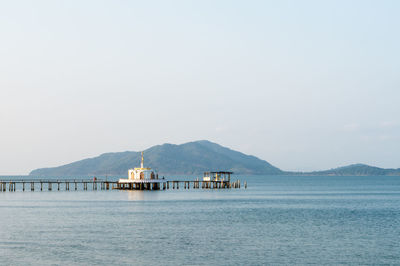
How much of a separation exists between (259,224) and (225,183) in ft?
301

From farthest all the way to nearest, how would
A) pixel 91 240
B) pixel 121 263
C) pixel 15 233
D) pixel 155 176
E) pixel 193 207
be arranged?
pixel 155 176
pixel 193 207
pixel 15 233
pixel 91 240
pixel 121 263

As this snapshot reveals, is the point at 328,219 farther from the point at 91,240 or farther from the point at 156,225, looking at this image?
the point at 91,240

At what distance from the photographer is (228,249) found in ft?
143

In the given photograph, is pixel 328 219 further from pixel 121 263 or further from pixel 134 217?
pixel 121 263

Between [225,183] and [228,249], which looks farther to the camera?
[225,183]

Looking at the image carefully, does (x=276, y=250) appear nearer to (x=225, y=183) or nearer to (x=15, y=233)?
(x=15, y=233)

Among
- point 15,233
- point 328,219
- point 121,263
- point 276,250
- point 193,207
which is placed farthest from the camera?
point 193,207

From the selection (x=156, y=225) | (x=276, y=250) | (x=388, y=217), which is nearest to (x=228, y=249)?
(x=276, y=250)

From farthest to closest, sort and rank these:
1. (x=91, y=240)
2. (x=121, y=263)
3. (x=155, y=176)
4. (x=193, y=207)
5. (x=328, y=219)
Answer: (x=155, y=176), (x=193, y=207), (x=328, y=219), (x=91, y=240), (x=121, y=263)

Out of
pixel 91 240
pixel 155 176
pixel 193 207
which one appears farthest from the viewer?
pixel 155 176

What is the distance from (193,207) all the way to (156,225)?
26626 millimetres

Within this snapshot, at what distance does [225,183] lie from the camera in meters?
153

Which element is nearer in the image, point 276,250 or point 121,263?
point 121,263

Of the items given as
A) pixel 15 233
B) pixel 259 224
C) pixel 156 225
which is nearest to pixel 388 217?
pixel 259 224
